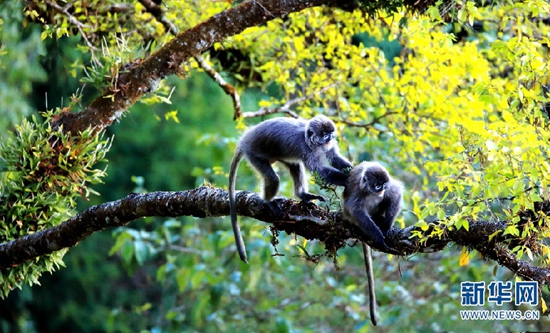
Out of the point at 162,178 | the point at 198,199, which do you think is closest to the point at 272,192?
the point at 198,199

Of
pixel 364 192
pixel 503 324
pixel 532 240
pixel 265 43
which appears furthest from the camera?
pixel 265 43

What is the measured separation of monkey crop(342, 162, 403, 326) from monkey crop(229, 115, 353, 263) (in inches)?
6.3

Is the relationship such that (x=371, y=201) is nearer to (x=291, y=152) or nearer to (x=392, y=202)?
(x=392, y=202)

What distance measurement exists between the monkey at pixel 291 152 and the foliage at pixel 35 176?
96 centimetres

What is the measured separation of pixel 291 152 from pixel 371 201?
67cm

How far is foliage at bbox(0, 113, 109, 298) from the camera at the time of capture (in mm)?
4496

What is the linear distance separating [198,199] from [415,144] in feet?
7.59

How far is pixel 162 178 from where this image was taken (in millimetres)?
11219

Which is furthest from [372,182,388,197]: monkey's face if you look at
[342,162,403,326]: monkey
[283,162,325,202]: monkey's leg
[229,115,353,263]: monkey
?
[283,162,325,202]: monkey's leg

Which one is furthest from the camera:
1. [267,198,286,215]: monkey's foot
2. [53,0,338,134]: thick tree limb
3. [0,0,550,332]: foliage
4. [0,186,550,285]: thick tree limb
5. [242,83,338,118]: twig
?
[242,83,338,118]: twig

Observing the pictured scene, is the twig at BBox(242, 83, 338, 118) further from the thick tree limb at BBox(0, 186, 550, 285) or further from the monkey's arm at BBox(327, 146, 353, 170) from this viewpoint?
the thick tree limb at BBox(0, 186, 550, 285)

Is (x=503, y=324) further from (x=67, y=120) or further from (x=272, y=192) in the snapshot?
(x=67, y=120)

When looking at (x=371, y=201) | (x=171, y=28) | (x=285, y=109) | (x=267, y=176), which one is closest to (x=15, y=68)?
(x=171, y=28)

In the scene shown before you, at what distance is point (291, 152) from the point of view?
419 centimetres
